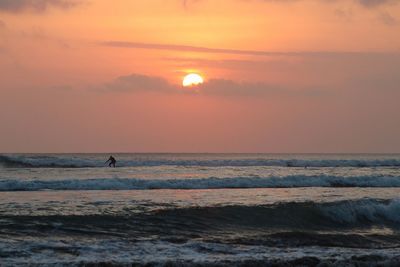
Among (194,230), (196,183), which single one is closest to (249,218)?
(194,230)

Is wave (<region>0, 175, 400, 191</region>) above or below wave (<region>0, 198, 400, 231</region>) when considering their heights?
above

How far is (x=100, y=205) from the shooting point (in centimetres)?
1909

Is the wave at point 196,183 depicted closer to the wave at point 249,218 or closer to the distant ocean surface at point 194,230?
the distant ocean surface at point 194,230

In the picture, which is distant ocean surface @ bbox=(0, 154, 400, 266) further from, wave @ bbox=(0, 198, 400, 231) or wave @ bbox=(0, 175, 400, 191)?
wave @ bbox=(0, 175, 400, 191)

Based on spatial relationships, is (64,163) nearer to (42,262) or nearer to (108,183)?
(108,183)

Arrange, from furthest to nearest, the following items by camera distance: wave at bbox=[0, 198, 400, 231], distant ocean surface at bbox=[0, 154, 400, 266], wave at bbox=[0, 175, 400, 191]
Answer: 1. wave at bbox=[0, 175, 400, 191]
2. wave at bbox=[0, 198, 400, 231]
3. distant ocean surface at bbox=[0, 154, 400, 266]

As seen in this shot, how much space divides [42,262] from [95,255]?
1220mm

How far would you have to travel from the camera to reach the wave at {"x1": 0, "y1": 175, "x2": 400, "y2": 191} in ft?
88.8

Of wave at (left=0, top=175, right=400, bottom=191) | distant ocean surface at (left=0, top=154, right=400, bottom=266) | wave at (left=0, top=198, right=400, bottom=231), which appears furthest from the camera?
wave at (left=0, top=175, right=400, bottom=191)

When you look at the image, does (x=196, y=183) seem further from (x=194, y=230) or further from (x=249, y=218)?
(x=194, y=230)

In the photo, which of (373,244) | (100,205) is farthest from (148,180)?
(373,244)

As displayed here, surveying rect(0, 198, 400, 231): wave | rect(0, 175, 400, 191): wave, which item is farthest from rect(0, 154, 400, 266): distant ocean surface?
rect(0, 175, 400, 191): wave

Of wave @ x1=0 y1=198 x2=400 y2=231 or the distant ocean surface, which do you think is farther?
wave @ x1=0 y1=198 x2=400 y2=231

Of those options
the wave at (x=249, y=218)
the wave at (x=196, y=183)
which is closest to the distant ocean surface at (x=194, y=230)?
the wave at (x=249, y=218)
